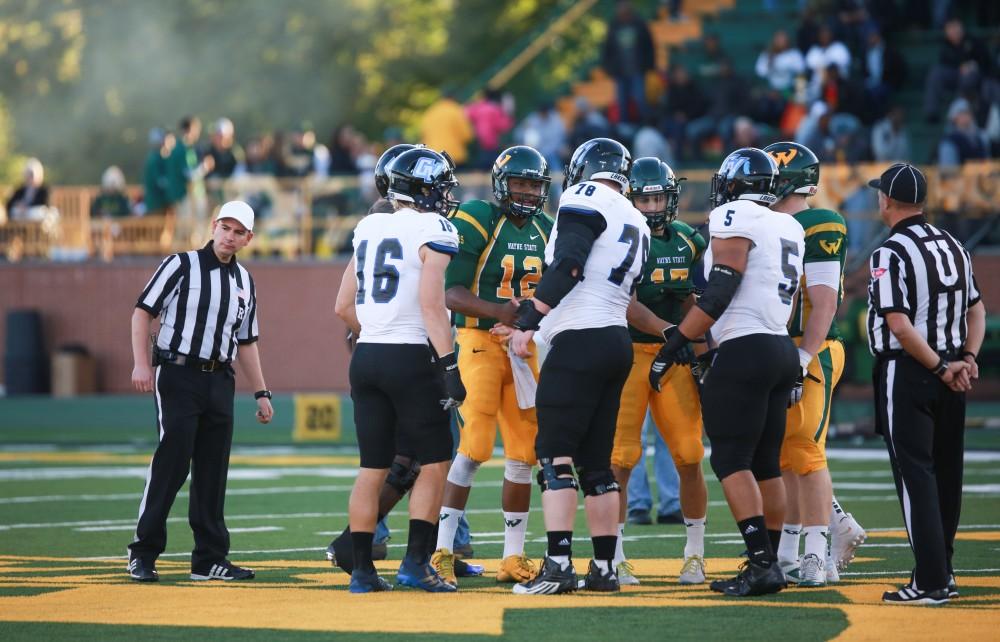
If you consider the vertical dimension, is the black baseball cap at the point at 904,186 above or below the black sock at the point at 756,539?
above

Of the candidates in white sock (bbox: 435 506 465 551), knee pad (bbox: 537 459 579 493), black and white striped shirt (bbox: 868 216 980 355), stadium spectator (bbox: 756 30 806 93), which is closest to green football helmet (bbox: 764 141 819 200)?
black and white striped shirt (bbox: 868 216 980 355)

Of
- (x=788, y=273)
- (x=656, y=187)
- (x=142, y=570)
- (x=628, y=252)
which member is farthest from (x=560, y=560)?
(x=142, y=570)

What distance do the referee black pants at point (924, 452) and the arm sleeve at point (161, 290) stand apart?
3.69 meters

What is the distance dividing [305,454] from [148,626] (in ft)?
32.4

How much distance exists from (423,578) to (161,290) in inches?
84.6

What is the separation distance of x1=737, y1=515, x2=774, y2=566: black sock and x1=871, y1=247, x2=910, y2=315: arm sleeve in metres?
1.15

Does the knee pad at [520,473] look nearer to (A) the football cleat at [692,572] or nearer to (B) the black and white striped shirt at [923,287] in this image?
(A) the football cleat at [692,572]

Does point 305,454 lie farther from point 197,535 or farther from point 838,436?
point 197,535

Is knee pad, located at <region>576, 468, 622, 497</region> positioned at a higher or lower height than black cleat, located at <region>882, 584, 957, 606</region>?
higher

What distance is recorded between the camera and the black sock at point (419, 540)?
8.05 metres

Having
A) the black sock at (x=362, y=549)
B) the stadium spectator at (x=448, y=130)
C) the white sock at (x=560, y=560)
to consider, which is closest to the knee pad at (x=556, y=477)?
the white sock at (x=560, y=560)

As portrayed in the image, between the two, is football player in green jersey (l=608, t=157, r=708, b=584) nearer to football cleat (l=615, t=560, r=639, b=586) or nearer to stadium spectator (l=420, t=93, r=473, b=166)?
football cleat (l=615, t=560, r=639, b=586)

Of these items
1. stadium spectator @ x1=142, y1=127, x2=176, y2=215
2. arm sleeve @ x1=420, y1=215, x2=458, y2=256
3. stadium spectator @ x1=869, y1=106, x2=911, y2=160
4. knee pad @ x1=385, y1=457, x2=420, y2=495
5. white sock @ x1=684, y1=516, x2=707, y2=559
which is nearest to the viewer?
arm sleeve @ x1=420, y1=215, x2=458, y2=256

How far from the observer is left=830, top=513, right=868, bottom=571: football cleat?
868cm
